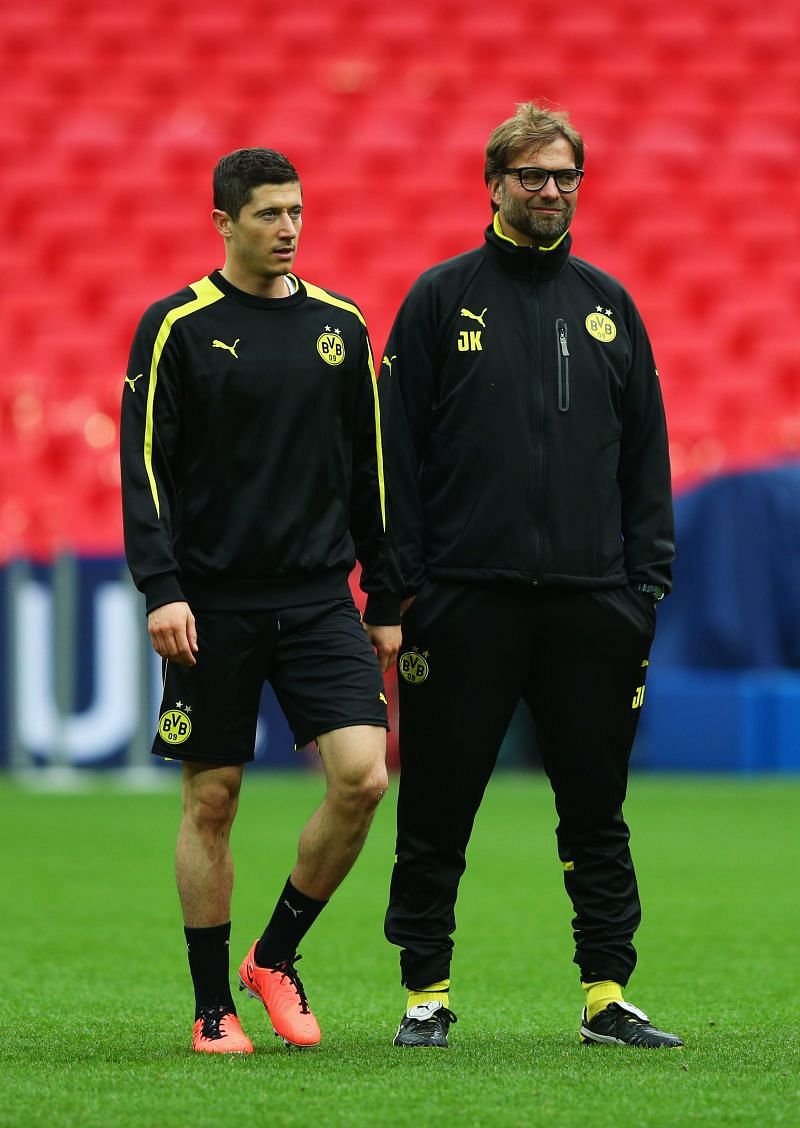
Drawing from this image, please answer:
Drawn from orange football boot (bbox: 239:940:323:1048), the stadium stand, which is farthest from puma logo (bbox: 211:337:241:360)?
the stadium stand

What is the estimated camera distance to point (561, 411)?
3.84 meters

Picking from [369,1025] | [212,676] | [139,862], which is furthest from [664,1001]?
[139,862]

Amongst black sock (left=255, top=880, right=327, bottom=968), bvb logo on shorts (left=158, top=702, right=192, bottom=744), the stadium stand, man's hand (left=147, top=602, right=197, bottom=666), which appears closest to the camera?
man's hand (left=147, top=602, right=197, bottom=666)

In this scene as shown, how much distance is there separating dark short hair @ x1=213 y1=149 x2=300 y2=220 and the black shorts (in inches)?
30.3

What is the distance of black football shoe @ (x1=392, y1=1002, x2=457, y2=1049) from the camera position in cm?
376

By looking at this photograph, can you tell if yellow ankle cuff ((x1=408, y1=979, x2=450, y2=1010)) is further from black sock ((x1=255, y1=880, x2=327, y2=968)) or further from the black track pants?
black sock ((x1=255, y1=880, x2=327, y2=968))

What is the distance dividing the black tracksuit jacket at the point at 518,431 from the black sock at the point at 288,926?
0.64m

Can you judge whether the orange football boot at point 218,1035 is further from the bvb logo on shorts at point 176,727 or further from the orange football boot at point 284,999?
the bvb logo on shorts at point 176,727

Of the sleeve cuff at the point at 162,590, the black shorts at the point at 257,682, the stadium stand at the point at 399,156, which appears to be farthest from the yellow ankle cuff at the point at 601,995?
the stadium stand at the point at 399,156

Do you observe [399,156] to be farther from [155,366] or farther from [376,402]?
[155,366]

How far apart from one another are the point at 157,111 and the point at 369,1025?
33.7 ft

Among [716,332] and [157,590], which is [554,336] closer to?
[157,590]

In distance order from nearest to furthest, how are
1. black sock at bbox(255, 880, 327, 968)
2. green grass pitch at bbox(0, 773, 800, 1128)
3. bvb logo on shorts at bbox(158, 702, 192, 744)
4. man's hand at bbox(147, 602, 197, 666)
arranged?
green grass pitch at bbox(0, 773, 800, 1128) → man's hand at bbox(147, 602, 197, 666) → bvb logo on shorts at bbox(158, 702, 192, 744) → black sock at bbox(255, 880, 327, 968)

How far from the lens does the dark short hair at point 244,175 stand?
3.70 metres
